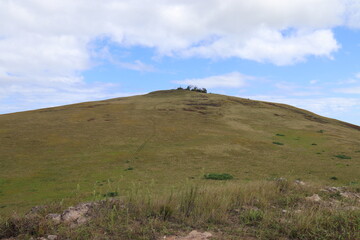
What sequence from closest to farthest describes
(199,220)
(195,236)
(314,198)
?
(195,236) → (199,220) → (314,198)

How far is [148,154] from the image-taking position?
24094mm

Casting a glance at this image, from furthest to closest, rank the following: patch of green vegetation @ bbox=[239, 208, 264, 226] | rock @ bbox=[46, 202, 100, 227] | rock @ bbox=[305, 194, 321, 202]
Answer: rock @ bbox=[305, 194, 321, 202] → patch of green vegetation @ bbox=[239, 208, 264, 226] → rock @ bbox=[46, 202, 100, 227]

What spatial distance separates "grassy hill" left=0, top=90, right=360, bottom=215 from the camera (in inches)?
607

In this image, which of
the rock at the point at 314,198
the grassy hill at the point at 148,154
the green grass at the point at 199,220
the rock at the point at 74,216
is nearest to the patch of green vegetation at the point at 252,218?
the green grass at the point at 199,220

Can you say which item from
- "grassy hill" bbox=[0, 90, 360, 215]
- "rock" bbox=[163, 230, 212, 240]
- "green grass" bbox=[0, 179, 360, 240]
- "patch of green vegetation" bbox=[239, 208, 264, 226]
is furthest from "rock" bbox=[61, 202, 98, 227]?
"patch of green vegetation" bbox=[239, 208, 264, 226]

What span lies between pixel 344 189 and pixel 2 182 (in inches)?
679

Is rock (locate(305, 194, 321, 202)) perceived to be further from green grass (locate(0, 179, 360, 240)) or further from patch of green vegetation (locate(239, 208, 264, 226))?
patch of green vegetation (locate(239, 208, 264, 226))

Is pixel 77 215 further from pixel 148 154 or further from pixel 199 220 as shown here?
pixel 148 154

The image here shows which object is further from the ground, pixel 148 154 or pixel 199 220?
pixel 199 220

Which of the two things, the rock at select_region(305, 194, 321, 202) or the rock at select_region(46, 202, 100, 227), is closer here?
the rock at select_region(46, 202, 100, 227)

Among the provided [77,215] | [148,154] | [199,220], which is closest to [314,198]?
[199,220]

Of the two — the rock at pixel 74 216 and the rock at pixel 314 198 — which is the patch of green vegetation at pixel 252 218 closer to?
the rock at pixel 314 198

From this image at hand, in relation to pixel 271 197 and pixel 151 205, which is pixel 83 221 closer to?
pixel 151 205

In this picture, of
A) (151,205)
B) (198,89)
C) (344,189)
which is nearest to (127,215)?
(151,205)
